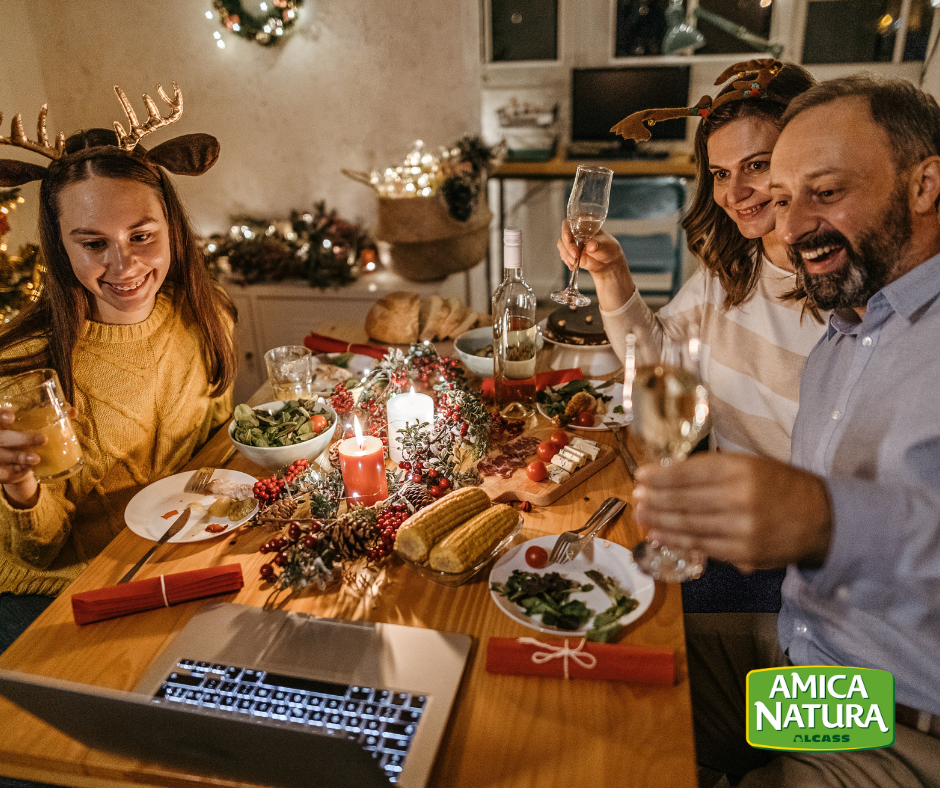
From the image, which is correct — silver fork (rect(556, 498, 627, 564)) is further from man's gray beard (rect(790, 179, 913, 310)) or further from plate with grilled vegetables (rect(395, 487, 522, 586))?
man's gray beard (rect(790, 179, 913, 310))

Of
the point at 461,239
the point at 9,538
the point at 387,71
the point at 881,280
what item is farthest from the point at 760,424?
the point at 387,71

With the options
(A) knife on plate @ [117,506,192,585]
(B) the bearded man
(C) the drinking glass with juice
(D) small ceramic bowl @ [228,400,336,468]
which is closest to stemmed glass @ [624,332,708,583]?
(B) the bearded man

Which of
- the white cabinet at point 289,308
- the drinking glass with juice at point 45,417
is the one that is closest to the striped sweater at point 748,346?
the drinking glass with juice at point 45,417

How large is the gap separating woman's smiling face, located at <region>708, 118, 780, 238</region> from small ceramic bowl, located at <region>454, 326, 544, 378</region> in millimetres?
659

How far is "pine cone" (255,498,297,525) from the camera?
1.28m

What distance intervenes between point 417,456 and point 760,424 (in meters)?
0.99

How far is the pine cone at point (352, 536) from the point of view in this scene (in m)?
1.17

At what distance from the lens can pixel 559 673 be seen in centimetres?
95

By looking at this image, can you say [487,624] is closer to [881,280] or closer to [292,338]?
[881,280]

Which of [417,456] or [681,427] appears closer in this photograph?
[681,427]

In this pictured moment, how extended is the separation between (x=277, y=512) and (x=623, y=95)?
4.93 metres

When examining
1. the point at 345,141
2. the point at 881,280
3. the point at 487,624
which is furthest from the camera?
the point at 345,141

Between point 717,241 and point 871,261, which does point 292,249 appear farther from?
point 871,261

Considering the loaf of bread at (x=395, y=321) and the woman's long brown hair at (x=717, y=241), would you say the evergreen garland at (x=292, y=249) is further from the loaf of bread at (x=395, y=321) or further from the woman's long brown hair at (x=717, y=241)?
the woman's long brown hair at (x=717, y=241)
